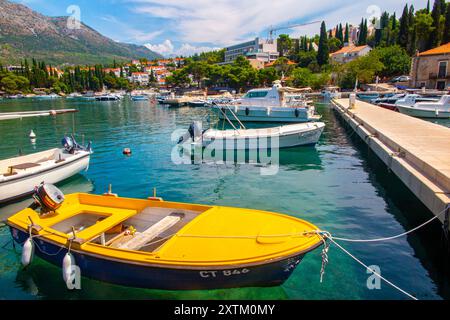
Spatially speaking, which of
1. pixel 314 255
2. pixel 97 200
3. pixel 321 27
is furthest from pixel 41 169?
pixel 321 27

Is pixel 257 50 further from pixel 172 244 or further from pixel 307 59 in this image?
pixel 172 244

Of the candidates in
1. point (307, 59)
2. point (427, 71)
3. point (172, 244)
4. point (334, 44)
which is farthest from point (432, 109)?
point (334, 44)

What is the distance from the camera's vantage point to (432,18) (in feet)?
226

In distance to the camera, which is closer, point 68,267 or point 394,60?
point 68,267

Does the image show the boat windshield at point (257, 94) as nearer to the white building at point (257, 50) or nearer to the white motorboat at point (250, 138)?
the white motorboat at point (250, 138)

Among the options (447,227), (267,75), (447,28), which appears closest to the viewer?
(447,227)

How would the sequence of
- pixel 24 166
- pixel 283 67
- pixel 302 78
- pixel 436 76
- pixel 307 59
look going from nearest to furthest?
pixel 24 166
pixel 436 76
pixel 302 78
pixel 283 67
pixel 307 59

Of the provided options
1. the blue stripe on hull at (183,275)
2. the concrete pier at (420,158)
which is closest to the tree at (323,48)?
the concrete pier at (420,158)

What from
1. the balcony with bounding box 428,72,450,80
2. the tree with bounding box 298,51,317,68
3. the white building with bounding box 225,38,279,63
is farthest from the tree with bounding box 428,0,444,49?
the white building with bounding box 225,38,279,63

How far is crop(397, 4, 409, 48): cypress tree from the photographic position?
77188 millimetres

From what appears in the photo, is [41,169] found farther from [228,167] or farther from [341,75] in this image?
[341,75]

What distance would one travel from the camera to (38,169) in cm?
1197

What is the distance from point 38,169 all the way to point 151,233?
772cm

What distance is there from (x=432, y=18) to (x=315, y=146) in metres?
69.6
